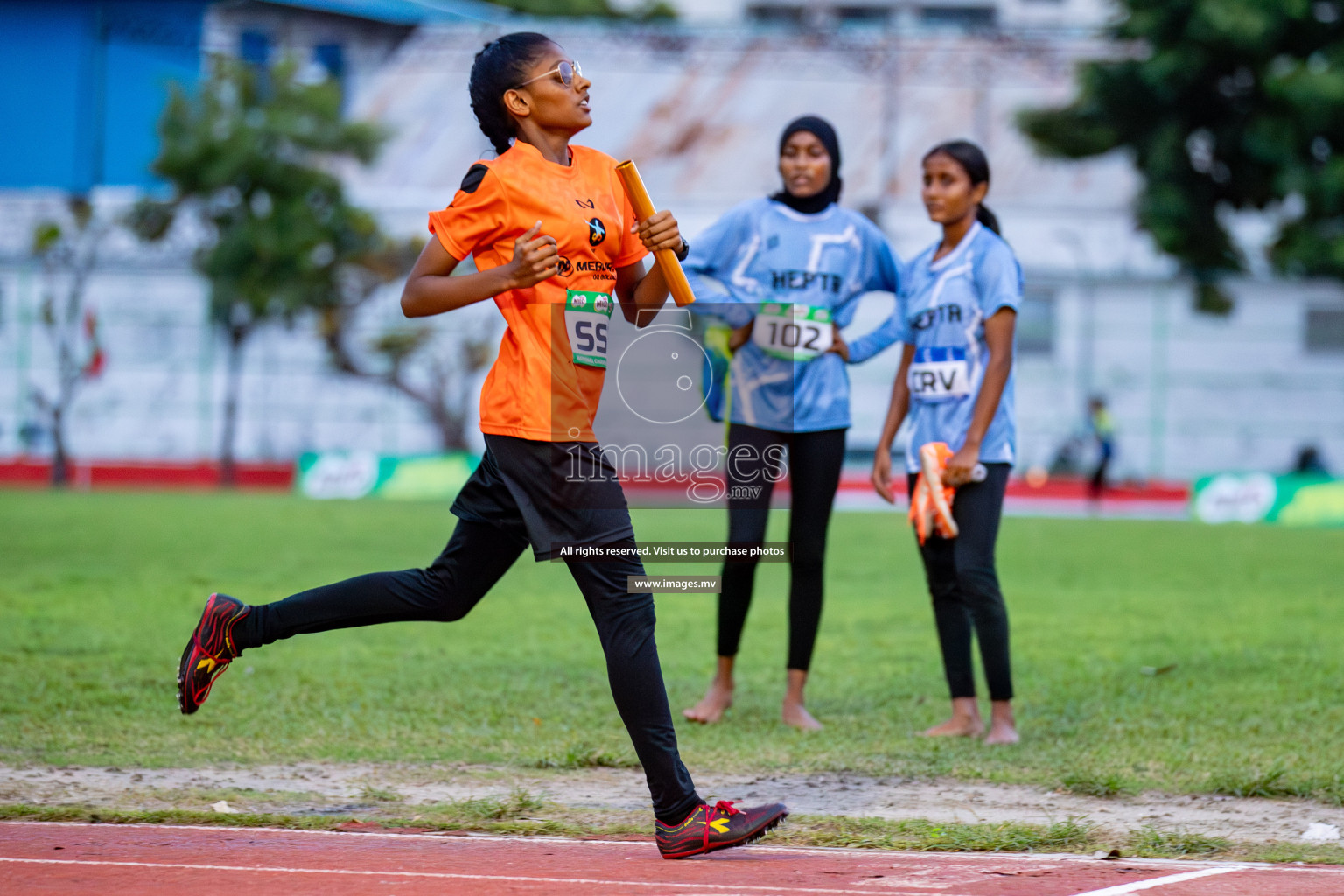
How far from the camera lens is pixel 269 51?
116 ft

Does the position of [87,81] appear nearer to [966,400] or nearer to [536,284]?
[966,400]

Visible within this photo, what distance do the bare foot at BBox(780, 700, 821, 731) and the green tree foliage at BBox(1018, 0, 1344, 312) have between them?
771 inches

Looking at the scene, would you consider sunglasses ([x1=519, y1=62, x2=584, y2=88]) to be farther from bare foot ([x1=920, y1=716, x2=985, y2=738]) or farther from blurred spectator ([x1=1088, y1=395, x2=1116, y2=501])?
blurred spectator ([x1=1088, y1=395, x2=1116, y2=501])

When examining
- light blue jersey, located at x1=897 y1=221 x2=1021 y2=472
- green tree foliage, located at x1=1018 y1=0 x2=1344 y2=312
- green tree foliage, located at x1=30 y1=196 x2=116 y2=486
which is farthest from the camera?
green tree foliage, located at x1=30 y1=196 x2=116 y2=486

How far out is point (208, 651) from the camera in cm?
407

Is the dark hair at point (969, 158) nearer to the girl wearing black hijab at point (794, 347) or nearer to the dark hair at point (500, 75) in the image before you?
the girl wearing black hijab at point (794, 347)

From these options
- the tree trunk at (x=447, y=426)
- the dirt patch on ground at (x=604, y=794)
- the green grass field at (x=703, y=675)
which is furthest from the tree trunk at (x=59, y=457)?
the dirt patch on ground at (x=604, y=794)

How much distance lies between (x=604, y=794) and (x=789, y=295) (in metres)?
2.14

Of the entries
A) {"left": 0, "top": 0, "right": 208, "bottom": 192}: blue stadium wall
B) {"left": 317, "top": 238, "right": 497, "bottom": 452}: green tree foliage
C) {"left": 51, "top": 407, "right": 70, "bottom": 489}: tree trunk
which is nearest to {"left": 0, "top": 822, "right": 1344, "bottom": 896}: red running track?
{"left": 317, "top": 238, "right": 497, "bottom": 452}: green tree foliage

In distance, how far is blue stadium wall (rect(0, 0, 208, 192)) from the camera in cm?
3381

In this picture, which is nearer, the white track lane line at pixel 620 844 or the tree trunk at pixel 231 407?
the white track lane line at pixel 620 844

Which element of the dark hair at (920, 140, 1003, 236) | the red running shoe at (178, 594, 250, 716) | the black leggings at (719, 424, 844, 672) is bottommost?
the red running shoe at (178, 594, 250, 716)

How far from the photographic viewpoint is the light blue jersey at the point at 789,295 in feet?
18.5

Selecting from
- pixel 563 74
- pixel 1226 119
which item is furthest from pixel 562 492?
pixel 1226 119
